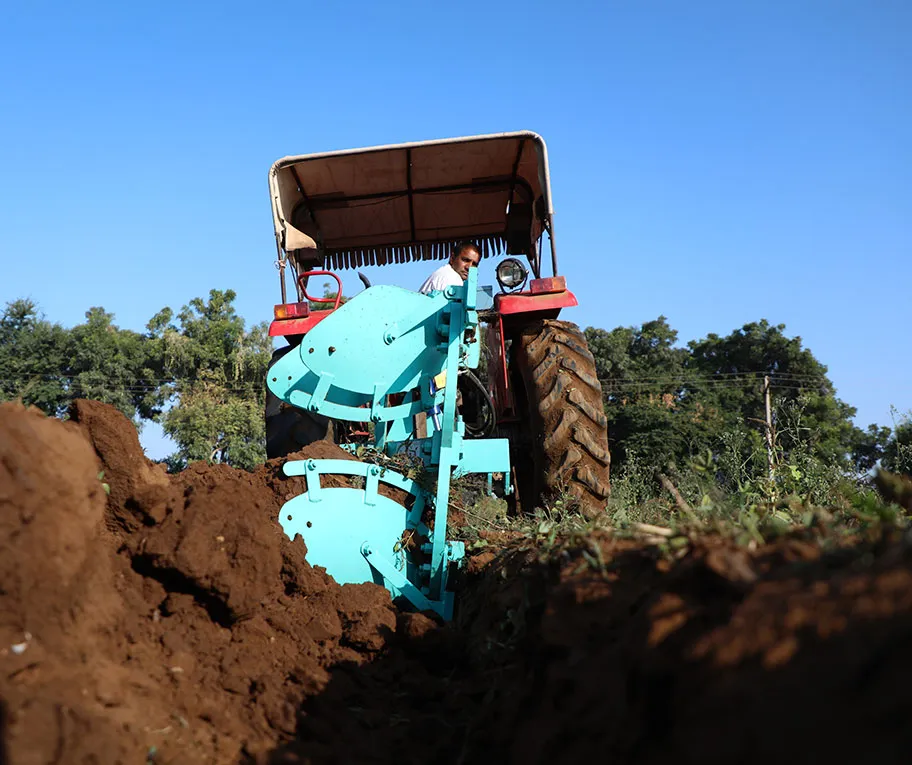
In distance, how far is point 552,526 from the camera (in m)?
3.29

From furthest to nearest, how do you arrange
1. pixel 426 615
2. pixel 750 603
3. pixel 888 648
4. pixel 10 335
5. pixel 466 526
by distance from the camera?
pixel 10 335
pixel 466 526
pixel 426 615
pixel 750 603
pixel 888 648

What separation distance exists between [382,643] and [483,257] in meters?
5.40

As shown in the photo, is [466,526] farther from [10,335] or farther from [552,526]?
[10,335]

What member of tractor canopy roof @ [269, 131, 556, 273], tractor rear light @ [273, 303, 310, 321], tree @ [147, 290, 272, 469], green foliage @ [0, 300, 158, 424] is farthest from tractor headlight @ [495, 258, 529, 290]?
green foliage @ [0, 300, 158, 424]

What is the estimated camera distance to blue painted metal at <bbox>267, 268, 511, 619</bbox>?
360 centimetres

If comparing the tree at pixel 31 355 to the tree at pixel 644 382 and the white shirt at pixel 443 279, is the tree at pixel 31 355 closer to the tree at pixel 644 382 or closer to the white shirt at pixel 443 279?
the tree at pixel 644 382

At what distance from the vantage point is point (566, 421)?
15.3ft

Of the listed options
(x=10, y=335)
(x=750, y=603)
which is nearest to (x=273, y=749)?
(x=750, y=603)

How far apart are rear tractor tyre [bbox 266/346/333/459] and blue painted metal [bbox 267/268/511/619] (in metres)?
1.01

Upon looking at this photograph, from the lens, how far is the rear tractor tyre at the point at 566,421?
4547 millimetres

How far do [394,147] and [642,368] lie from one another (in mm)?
30472

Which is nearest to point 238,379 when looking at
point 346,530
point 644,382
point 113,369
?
point 113,369

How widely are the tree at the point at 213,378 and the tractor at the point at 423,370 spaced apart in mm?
19602

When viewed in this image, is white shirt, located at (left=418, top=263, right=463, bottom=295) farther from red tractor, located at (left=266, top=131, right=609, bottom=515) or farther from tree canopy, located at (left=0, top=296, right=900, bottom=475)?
tree canopy, located at (left=0, top=296, right=900, bottom=475)
